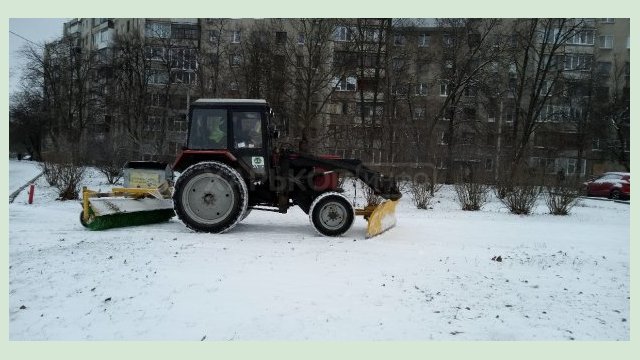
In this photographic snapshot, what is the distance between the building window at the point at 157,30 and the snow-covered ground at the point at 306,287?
24752 mm

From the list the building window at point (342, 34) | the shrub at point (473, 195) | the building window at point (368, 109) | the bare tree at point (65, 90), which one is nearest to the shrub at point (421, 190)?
the shrub at point (473, 195)

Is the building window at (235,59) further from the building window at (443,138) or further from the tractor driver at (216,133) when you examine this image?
the tractor driver at (216,133)

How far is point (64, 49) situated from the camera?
25062mm

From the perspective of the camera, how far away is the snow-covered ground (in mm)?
3977

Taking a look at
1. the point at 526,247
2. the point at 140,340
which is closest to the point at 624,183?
the point at 526,247

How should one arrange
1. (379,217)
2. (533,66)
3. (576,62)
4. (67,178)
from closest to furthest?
1. (379,217)
2. (67,178)
3. (576,62)
4. (533,66)

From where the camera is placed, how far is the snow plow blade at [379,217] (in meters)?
7.90

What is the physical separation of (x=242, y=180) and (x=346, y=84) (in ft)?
63.9

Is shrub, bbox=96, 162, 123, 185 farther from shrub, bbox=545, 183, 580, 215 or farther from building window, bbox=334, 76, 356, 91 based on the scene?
shrub, bbox=545, 183, 580, 215

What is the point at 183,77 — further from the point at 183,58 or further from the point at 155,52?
the point at 155,52

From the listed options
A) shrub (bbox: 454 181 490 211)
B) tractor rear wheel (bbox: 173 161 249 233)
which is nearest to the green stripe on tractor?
tractor rear wheel (bbox: 173 161 249 233)

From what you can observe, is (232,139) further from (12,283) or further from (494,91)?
(494,91)

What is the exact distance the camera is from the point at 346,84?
86.8ft

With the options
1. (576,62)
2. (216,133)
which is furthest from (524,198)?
(576,62)
